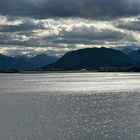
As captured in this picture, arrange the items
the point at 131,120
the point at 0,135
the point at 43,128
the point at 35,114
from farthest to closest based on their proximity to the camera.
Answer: the point at 35,114 < the point at 131,120 < the point at 43,128 < the point at 0,135

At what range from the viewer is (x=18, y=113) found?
118750 mm

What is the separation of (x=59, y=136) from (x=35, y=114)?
3923 cm

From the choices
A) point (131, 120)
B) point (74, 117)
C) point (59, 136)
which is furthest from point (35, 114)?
point (59, 136)

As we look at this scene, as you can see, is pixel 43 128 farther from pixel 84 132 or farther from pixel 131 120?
pixel 131 120

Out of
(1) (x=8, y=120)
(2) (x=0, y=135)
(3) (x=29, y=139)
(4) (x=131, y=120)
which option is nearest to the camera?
(3) (x=29, y=139)

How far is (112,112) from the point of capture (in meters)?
116

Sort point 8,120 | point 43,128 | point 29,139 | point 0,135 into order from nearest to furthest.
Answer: point 29,139, point 0,135, point 43,128, point 8,120

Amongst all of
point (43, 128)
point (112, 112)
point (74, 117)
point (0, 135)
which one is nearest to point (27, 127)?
point (43, 128)

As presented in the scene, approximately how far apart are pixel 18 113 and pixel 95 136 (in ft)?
157

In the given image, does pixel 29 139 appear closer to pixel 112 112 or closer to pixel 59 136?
pixel 59 136

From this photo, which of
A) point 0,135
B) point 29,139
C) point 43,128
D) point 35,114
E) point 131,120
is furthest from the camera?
point 35,114

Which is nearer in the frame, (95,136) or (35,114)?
(95,136)

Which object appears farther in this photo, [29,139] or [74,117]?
[74,117]

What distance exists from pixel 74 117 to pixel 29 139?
32.3m
